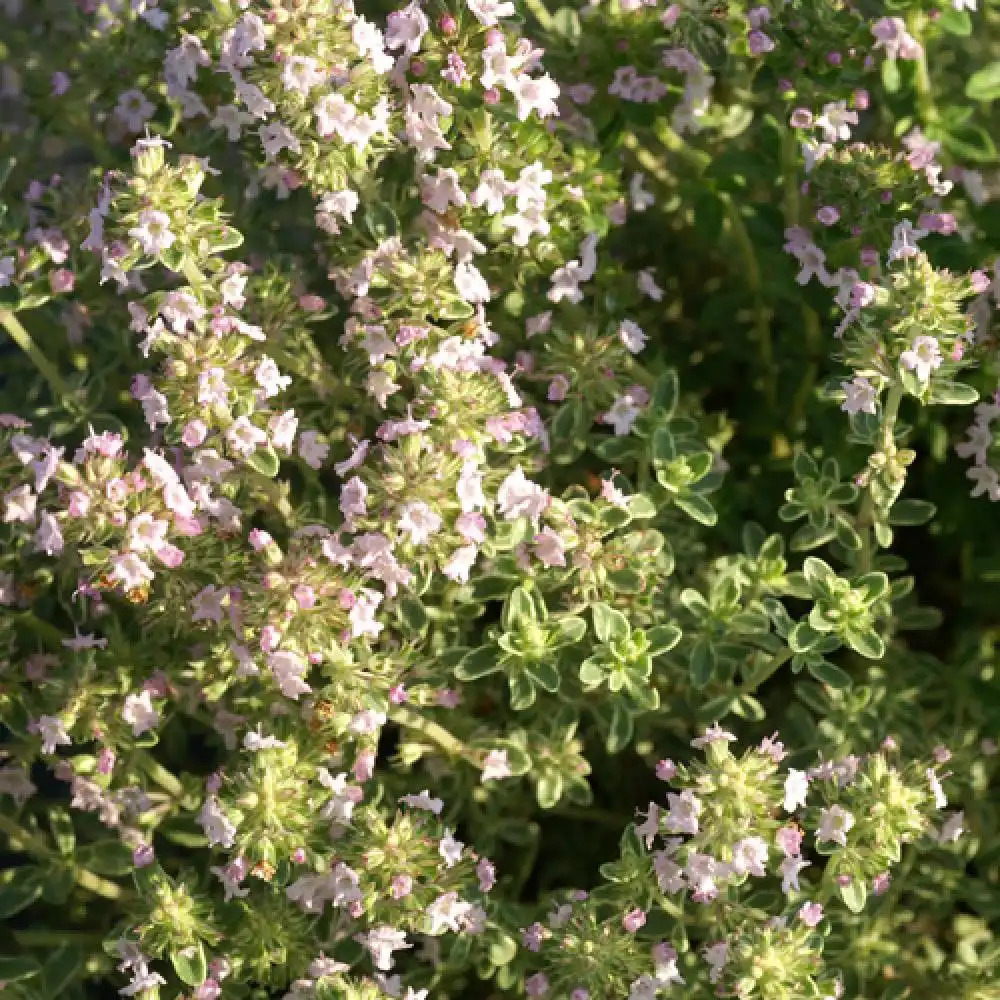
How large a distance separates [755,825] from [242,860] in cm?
105

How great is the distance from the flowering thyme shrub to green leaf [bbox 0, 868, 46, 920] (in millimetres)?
15

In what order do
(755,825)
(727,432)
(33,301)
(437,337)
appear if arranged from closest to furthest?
(755,825) → (437,337) → (33,301) → (727,432)

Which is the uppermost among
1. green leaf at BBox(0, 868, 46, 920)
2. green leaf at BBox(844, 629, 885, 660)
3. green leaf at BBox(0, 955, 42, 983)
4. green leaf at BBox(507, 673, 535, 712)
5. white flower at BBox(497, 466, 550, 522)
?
white flower at BBox(497, 466, 550, 522)

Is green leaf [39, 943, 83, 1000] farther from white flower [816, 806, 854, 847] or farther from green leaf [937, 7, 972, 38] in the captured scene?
green leaf [937, 7, 972, 38]

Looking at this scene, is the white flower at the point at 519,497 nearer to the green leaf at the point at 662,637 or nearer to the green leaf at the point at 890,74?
the green leaf at the point at 662,637

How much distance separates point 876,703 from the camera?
340 cm

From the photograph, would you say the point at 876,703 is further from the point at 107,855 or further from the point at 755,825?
the point at 107,855

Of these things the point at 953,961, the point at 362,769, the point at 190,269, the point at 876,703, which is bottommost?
the point at 953,961

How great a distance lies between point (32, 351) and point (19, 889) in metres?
1.33

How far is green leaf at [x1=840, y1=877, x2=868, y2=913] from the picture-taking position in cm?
275

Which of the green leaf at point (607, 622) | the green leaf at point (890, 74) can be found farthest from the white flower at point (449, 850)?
the green leaf at point (890, 74)

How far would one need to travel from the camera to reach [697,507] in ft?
10.2

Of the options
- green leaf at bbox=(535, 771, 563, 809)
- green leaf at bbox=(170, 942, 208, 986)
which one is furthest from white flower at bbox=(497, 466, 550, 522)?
green leaf at bbox=(170, 942, 208, 986)

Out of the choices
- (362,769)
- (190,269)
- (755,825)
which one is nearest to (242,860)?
(362,769)
